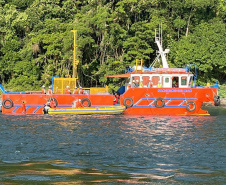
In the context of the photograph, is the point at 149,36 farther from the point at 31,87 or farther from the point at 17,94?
the point at 17,94

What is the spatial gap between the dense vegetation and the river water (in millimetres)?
20003

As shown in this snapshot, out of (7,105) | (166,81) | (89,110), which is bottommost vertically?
(89,110)

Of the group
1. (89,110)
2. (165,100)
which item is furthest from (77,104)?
(165,100)

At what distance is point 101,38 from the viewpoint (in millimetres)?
51594

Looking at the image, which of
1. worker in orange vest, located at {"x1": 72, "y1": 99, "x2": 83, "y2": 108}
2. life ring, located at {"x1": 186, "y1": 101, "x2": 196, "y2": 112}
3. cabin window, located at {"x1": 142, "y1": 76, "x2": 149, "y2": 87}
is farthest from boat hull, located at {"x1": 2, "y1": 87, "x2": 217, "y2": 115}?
cabin window, located at {"x1": 142, "y1": 76, "x2": 149, "y2": 87}

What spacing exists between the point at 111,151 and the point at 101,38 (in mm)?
32768

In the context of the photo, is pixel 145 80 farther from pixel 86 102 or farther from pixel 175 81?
pixel 86 102

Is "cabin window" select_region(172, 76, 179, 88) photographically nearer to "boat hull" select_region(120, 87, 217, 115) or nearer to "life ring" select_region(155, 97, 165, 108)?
"boat hull" select_region(120, 87, 217, 115)

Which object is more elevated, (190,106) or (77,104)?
(77,104)

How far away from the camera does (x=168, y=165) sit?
17219mm

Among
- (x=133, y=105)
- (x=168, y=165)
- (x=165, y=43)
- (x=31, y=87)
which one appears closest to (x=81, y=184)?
(x=168, y=165)

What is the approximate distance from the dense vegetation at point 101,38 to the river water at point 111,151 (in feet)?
65.6

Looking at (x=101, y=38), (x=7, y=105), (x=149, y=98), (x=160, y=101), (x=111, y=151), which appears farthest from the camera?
(x=101, y=38)

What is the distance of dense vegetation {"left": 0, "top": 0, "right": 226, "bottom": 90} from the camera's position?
50.2 metres
